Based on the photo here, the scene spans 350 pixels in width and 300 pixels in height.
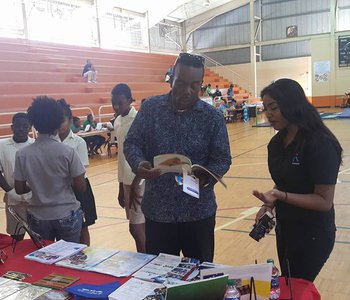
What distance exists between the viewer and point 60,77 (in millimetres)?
14164

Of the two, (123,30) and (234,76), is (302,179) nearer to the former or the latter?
(123,30)

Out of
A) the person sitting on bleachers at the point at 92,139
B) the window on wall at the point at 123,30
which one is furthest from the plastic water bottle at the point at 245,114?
the person sitting on bleachers at the point at 92,139

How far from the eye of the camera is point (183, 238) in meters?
2.07

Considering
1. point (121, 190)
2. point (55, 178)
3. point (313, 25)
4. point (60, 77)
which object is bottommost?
point (121, 190)

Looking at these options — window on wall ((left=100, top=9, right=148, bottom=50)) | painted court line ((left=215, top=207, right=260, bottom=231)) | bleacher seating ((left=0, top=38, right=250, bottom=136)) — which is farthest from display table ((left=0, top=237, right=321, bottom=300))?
window on wall ((left=100, top=9, right=148, bottom=50))

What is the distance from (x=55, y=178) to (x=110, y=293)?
92 cm

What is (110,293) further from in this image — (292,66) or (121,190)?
(292,66)

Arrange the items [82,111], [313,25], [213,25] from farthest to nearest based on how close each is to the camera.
A: [213,25]
[313,25]
[82,111]

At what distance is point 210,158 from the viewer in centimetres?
204

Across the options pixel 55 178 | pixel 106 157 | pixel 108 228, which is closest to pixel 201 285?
pixel 55 178

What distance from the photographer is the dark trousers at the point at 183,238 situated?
6.66ft

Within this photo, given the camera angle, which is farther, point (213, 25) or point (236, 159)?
point (213, 25)

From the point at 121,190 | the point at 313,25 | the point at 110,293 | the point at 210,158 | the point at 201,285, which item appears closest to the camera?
the point at 201,285

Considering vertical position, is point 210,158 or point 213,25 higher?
point 213,25
